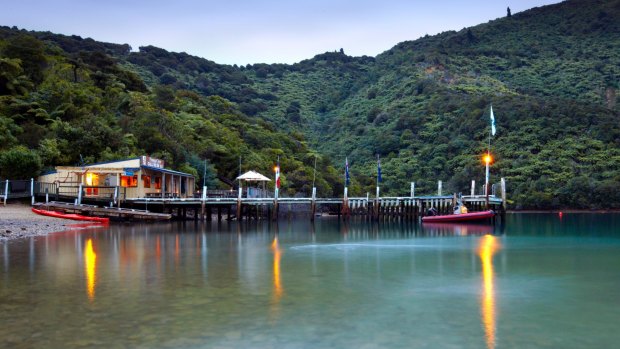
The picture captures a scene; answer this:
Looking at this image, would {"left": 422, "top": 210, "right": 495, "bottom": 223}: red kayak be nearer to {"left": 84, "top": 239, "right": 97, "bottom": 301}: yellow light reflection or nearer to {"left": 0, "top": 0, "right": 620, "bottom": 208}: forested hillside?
{"left": 0, "top": 0, "right": 620, "bottom": 208}: forested hillside

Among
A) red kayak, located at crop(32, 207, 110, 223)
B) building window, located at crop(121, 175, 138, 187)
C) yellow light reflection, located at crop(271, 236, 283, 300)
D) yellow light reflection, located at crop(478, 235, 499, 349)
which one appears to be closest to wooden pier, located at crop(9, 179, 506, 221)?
building window, located at crop(121, 175, 138, 187)

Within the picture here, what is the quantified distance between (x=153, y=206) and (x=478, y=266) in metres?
32.3

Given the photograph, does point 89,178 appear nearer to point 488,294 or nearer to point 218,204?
point 218,204

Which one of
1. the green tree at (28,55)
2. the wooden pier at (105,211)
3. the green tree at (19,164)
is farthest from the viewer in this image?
the green tree at (28,55)

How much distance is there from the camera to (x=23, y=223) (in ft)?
102

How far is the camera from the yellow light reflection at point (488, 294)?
1033 centimetres

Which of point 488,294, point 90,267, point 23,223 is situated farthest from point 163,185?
point 488,294

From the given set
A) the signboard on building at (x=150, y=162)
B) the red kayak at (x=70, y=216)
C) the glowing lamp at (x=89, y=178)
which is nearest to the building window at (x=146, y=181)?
the signboard on building at (x=150, y=162)

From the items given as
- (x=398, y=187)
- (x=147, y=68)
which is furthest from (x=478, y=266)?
(x=147, y=68)

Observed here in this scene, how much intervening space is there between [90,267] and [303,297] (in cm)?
798

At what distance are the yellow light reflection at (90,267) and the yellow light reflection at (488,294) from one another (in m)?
8.48

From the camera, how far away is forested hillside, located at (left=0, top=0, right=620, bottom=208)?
5384 centimetres

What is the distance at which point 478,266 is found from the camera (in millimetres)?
19250

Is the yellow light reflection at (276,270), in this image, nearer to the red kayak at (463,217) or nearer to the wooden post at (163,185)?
the wooden post at (163,185)
